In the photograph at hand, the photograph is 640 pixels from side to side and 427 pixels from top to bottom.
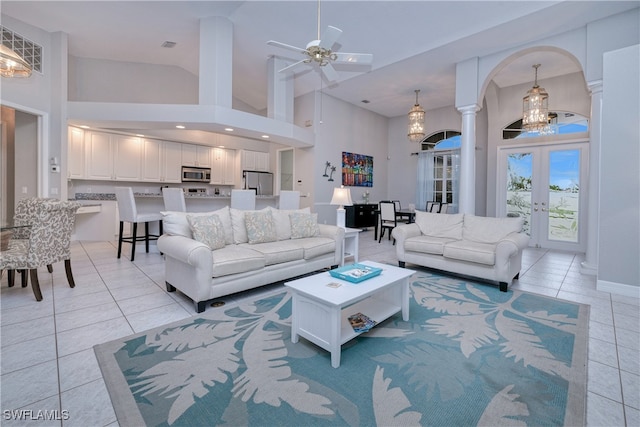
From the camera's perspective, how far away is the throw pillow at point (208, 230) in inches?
119

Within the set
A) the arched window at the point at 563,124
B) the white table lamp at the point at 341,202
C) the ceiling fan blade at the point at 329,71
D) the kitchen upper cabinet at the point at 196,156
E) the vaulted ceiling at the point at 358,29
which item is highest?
the vaulted ceiling at the point at 358,29

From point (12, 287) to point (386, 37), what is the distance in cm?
616

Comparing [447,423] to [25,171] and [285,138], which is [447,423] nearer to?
[285,138]

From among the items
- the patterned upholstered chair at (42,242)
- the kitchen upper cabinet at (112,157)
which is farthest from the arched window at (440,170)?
the patterned upholstered chair at (42,242)

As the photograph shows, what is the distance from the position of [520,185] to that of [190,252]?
7.11 meters

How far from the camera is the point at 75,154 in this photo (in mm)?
6145

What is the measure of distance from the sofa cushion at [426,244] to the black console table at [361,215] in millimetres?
3680

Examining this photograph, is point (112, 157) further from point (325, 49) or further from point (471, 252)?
point (471, 252)

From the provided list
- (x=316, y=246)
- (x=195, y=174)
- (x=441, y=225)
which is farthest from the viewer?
(x=195, y=174)

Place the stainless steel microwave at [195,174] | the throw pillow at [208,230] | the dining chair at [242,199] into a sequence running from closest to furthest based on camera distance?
1. the throw pillow at [208,230]
2. the dining chair at [242,199]
3. the stainless steel microwave at [195,174]

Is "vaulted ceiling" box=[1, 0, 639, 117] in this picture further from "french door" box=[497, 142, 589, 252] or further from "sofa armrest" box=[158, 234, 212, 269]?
"sofa armrest" box=[158, 234, 212, 269]

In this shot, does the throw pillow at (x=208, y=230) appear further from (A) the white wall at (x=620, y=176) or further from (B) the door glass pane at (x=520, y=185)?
(B) the door glass pane at (x=520, y=185)

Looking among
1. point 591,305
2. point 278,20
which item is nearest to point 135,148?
point 278,20

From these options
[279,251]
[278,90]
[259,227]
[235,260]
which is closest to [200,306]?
[235,260]
